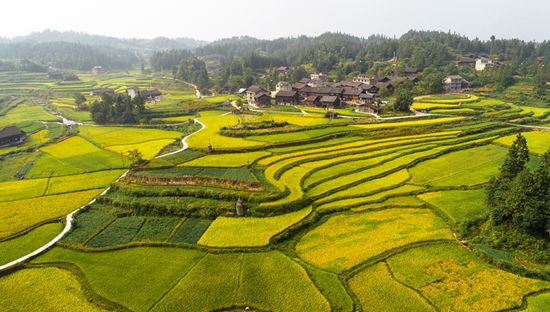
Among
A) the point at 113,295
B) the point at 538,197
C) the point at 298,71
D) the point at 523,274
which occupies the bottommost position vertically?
the point at 113,295

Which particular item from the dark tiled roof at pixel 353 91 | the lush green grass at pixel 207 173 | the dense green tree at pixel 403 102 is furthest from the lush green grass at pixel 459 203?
the dark tiled roof at pixel 353 91

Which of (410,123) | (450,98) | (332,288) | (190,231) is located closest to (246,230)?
(190,231)

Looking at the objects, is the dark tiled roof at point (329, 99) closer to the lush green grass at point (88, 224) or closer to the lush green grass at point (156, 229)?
the lush green grass at point (156, 229)

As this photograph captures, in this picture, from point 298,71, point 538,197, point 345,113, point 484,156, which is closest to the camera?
point 538,197

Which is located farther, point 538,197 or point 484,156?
point 484,156

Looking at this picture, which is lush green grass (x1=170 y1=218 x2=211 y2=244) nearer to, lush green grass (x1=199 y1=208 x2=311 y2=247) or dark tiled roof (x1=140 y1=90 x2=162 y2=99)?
lush green grass (x1=199 y1=208 x2=311 y2=247)

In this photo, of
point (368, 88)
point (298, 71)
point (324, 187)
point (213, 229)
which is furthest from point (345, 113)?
point (298, 71)

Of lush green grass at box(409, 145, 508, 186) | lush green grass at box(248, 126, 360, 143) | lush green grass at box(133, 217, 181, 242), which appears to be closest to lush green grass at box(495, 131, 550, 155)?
lush green grass at box(409, 145, 508, 186)

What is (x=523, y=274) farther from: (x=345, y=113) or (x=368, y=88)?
(x=368, y=88)
